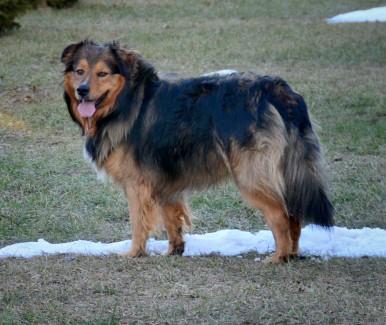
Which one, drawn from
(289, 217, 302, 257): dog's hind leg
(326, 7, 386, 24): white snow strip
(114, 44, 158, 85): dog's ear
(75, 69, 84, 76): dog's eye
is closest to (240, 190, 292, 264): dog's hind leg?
(289, 217, 302, 257): dog's hind leg

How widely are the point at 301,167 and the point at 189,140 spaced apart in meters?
0.94

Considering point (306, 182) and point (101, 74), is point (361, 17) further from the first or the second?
point (306, 182)

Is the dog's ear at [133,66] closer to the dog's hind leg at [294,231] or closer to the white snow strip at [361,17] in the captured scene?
the dog's hind leg at [294,231]

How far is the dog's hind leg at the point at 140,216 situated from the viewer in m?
7.14

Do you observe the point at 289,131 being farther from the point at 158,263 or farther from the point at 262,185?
the point at 158,263

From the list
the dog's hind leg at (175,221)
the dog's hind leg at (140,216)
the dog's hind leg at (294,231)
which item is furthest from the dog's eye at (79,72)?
the dog's hind leg at (294,231)

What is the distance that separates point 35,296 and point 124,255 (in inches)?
53.4

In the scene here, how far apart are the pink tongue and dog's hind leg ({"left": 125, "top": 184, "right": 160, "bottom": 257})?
70 centimetres

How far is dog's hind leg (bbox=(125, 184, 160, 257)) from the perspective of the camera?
714 cm

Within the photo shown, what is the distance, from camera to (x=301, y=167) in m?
6.56

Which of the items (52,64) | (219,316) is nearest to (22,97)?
(52,64)

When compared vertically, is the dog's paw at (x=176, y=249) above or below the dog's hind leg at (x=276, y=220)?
below

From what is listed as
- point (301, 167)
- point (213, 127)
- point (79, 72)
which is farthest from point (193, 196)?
point (301, 167)

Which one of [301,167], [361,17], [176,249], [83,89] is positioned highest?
[83,89]
